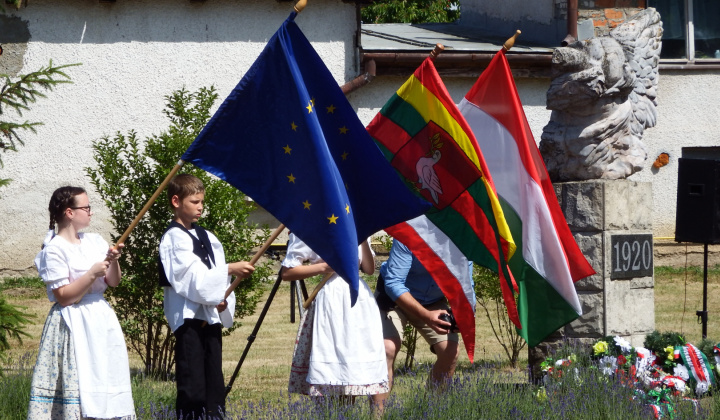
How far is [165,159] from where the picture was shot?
858 centimetres

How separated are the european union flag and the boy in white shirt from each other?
0.54 metres

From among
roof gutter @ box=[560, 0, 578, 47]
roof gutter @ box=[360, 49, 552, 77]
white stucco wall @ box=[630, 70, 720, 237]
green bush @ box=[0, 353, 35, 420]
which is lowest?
green bush @ box=[0, 353, 35, 420]

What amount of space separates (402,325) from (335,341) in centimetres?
88

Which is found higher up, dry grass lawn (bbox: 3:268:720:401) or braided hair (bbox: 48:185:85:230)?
braided hair (bbox: 48:185:85:230)

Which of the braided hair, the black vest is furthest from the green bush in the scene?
the braided hair

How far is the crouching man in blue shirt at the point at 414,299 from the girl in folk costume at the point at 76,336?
1661 mm

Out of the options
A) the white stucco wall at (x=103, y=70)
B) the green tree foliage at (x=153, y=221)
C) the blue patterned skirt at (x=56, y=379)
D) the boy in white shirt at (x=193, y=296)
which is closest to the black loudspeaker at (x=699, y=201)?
the green tree foliage at (x=153, y=221)

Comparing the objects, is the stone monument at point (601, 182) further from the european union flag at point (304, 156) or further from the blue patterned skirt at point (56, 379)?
the blue patterned skirt at point (56, 379)

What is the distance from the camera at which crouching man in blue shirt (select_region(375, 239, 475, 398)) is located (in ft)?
20.8

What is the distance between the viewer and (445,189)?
6.20m

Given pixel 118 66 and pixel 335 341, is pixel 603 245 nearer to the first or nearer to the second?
pixel 335 341

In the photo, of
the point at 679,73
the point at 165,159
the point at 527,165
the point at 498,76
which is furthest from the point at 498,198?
the point at 679,73

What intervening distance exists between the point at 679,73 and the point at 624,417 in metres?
11.5

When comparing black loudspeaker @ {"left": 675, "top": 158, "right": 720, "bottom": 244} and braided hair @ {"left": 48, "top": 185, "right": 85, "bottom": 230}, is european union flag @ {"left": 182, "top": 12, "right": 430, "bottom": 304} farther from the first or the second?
black loudspeaker @ {"left": 675, "top": 158, "right": 720, "bottom": 244}
